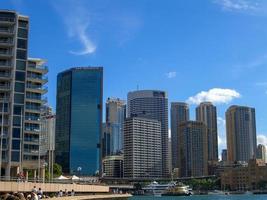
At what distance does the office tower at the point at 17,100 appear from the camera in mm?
116375

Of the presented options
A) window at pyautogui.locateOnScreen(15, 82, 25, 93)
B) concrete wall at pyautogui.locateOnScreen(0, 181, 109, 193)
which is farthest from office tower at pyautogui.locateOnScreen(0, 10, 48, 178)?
concrete wall at pyautogui.locateOnScreen(0, 181, 109, 193)

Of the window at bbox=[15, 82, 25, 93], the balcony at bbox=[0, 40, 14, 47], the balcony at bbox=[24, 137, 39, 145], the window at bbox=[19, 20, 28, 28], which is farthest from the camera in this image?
the window at bbox=[19, 20, 28, 28]

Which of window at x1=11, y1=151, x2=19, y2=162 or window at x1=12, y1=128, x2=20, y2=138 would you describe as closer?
window at x1=11, y1=151, x2=19, y2=162

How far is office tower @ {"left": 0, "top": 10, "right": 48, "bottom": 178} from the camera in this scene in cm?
11638

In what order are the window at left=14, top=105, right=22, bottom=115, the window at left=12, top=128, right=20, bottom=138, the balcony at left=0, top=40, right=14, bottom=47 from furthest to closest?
1. the window at left=14, top=105, right=22, bottom=115
2. the balcony at left=0, top=40, right=14, bottom=47
3. the window at left=12, top=128, right=20, bottom=138

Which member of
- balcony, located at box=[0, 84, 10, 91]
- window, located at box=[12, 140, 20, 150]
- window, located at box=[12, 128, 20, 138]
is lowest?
window, located at box=[12, 140, 20, 150]

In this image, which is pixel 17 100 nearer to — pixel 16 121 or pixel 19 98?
pixel 19 98

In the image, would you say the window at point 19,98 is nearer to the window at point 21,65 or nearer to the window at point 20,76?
the window at point 20,76

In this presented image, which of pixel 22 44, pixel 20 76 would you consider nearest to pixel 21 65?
pixel 20 76

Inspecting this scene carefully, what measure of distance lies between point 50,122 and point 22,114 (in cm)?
1033

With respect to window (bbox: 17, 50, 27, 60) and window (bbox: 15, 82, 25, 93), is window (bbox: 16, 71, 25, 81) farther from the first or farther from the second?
window (bbox: 17, 50, 27, 60)

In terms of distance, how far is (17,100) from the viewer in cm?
11988

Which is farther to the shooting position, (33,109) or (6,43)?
(33,109)

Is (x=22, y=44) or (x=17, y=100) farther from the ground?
(x=22, y=44)
